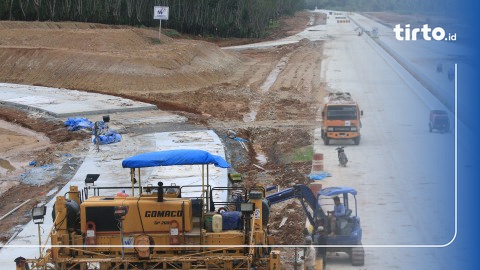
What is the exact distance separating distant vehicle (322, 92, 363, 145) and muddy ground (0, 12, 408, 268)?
2.59 feet

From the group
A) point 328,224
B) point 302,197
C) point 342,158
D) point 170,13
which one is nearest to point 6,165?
point 342,158

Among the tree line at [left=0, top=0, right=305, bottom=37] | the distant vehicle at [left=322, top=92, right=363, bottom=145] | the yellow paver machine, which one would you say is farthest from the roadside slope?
the yellow paver machine

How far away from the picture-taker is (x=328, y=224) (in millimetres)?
12477

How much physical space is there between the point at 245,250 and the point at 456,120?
3.13 meters

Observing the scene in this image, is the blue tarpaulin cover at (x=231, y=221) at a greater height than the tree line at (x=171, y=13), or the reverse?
the tree line at (x=171, y=13)

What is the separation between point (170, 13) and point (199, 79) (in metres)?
25.6

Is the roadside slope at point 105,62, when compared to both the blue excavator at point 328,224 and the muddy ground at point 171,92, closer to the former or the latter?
the muddy ground at point 171,92

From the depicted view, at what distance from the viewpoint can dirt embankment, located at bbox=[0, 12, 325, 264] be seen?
80.7ft

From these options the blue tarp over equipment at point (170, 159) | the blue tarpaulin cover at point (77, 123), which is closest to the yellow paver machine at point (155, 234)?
the blue tarp over equipment at point (170, 159)

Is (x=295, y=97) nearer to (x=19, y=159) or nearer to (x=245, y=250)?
(x=19, y=159)

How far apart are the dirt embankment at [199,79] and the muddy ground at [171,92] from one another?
5 centimetres

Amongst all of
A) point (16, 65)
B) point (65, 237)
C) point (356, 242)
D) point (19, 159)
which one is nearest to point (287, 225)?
point (356, 242)

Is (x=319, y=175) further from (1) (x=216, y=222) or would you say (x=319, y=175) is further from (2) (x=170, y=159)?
(2) (x=170, y=159)

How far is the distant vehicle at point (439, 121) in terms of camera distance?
9766mm
